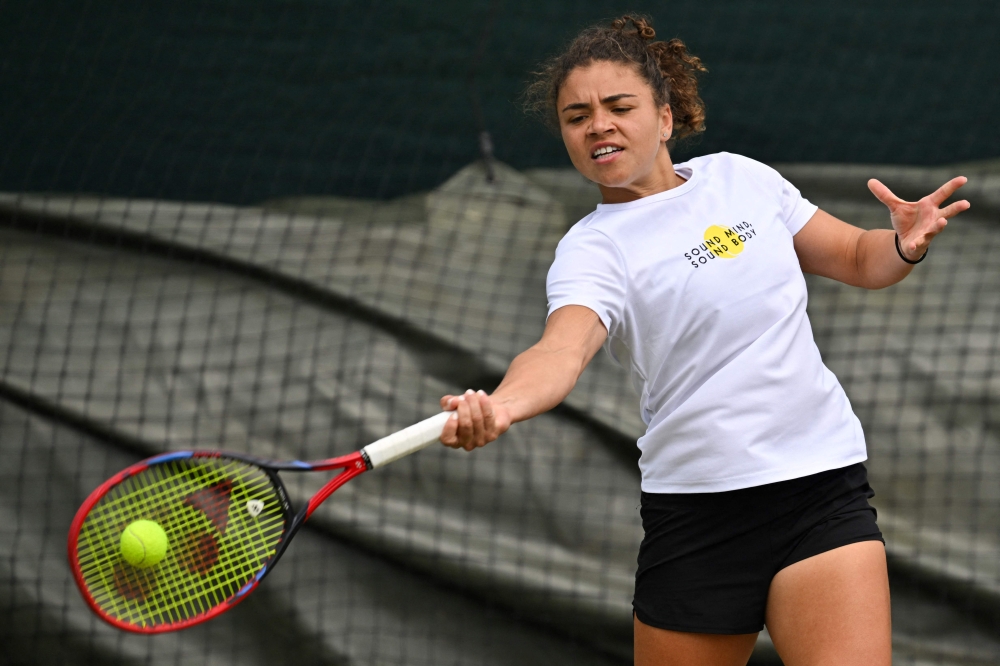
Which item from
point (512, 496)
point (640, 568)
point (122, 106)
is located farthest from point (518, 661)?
point (122, 106)

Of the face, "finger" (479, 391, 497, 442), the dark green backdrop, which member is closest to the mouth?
the face

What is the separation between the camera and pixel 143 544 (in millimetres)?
1976

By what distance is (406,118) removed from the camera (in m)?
4.55

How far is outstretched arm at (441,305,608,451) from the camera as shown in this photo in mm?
1501

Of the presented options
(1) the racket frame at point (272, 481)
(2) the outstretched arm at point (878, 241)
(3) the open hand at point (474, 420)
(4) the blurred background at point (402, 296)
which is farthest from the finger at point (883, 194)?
(4) the blurred background at point (402, 296)

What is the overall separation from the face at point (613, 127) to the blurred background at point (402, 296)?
158cm

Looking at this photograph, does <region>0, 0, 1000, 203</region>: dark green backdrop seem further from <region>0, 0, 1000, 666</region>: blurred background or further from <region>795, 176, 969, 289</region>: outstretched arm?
<region>795, 176, 969, 289</region>: outstretched arm

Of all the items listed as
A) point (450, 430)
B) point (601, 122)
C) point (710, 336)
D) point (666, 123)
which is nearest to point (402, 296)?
point (666, 123)

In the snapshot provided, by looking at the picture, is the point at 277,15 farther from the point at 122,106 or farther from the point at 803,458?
the point at 803,458

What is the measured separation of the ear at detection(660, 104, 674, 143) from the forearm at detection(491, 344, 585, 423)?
0.54 m

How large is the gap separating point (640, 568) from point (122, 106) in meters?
3.49

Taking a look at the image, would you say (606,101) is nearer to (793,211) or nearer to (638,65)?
(638,65)

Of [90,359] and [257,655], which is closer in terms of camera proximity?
[257,655]

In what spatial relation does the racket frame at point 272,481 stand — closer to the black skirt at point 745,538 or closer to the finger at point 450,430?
the finger at point 450,430
